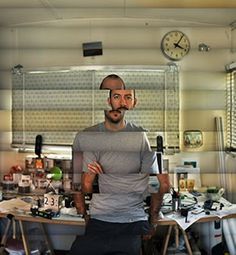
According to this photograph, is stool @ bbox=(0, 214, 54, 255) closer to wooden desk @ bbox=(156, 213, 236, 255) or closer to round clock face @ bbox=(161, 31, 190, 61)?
wooden desk @ bbox=(156, 213, 236, 255)

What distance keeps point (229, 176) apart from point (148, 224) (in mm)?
356

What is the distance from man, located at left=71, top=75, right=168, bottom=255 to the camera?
1131 mm

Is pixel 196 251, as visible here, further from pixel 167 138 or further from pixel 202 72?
pixel 202 72

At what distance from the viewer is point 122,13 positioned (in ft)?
3.76

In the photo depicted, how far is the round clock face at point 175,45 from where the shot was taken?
1.13 m

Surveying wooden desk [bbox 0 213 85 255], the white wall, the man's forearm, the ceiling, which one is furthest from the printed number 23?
the ceiling

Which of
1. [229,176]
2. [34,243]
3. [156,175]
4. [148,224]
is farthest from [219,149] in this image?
[34,243]

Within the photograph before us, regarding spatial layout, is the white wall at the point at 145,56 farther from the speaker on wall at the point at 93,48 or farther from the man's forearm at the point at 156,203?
the man's forearm at the point at 156,203

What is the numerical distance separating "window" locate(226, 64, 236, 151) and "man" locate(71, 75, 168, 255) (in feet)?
0.93

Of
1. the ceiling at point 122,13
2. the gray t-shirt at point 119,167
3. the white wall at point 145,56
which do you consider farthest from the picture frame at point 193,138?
the ceiling at point 122,13

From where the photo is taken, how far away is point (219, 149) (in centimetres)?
114

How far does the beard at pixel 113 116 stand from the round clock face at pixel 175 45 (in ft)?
0.88

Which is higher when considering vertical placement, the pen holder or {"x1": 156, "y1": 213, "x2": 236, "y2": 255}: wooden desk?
the pen holder

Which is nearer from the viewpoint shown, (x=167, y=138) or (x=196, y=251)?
(x=167, y=138)
